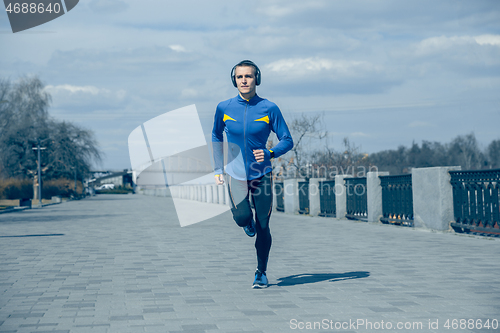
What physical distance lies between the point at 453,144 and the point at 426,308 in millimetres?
94794

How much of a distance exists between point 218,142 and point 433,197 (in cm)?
833

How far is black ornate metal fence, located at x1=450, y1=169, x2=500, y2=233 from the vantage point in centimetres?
1077

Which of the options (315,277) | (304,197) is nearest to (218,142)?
(315,277)

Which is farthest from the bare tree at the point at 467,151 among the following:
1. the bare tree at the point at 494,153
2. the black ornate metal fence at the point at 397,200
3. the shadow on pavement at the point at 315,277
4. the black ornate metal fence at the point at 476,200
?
the shadow on pavement at the point at 315,277

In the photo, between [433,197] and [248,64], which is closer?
[248,64]

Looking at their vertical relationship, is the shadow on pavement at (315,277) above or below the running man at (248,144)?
below

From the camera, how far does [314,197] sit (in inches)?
854

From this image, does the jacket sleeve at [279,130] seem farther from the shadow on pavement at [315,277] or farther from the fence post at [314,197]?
the fence post at [314,197]

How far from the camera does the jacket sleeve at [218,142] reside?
581 centimetres

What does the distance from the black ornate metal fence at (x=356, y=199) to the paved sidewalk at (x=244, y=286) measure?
19.5 ft

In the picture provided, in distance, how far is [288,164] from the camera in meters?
34.8

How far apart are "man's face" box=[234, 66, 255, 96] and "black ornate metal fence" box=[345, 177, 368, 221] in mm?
11966

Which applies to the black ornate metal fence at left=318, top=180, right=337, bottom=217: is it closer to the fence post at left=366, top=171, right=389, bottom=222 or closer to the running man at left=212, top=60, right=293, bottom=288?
the fence post at left=366, top=171, right=389, bottom=222

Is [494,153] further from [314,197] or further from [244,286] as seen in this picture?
[244,286]
